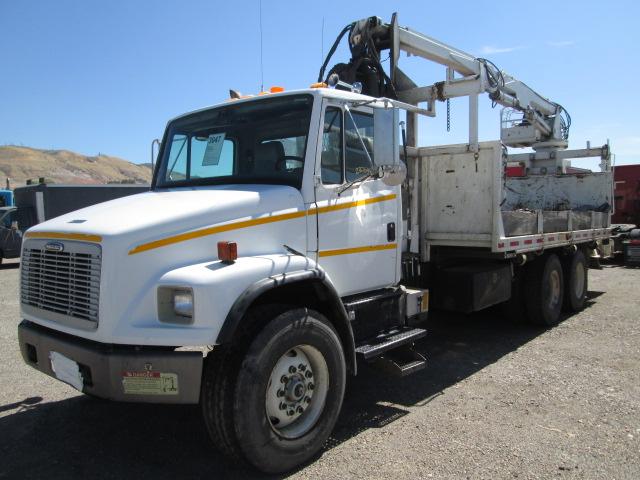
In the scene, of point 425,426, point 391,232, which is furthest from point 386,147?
point 425,426

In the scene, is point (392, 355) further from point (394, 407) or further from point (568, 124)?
point (568, 124)

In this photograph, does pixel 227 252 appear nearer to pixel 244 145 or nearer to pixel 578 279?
pixel 244 145

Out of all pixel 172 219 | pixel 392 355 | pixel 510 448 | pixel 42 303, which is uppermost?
pixel 172 219

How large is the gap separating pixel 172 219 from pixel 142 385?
3.27 feet

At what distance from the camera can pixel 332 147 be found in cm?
395

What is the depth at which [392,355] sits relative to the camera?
4.55 meters

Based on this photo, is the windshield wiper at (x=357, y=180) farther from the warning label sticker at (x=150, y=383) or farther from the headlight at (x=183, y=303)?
the warning label sticker at (x=150, y=383)

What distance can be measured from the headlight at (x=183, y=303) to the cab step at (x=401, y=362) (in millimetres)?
1901

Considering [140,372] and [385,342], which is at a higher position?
[140,372]

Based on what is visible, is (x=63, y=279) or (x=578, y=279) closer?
(x=63, y=279)

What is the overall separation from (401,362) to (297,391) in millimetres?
1305

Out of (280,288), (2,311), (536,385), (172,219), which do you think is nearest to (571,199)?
(536,385)

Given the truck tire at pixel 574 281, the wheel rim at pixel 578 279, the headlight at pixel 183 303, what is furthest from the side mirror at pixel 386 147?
the wheel rim at pixel 578 279

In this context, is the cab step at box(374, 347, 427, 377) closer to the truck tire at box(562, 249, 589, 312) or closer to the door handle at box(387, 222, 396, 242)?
the door handle at box(387, 222, 396, 242)
